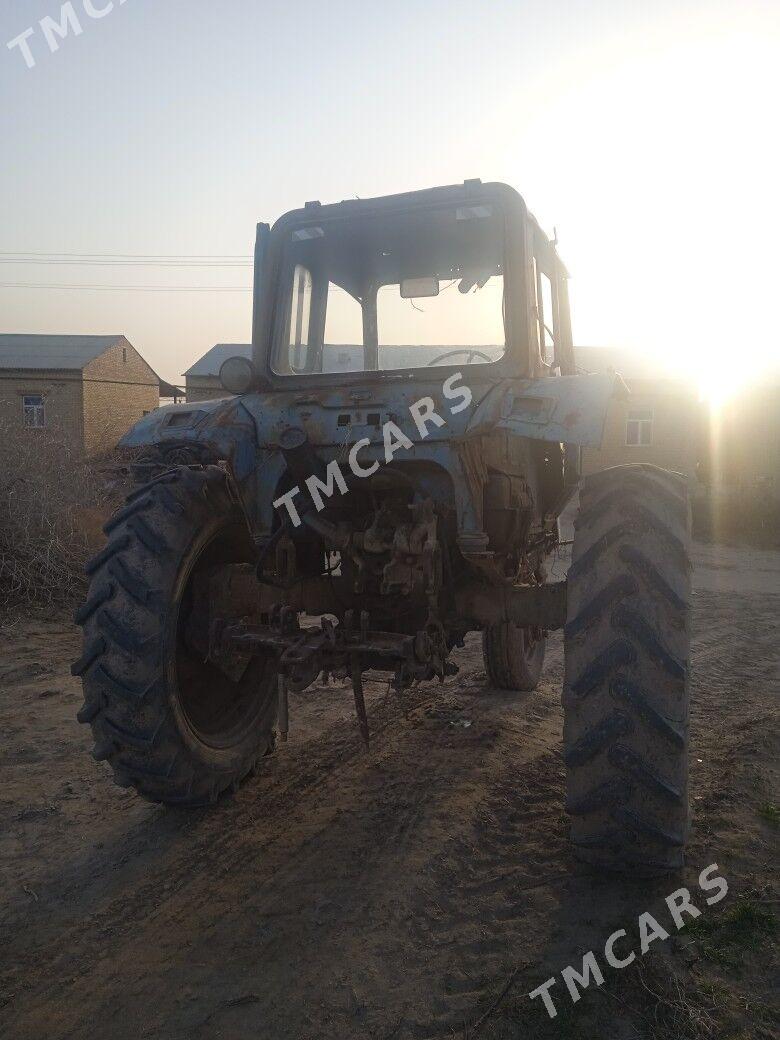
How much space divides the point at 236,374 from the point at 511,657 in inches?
107

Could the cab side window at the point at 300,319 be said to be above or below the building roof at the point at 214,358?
below

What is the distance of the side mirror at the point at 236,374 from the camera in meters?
3.66

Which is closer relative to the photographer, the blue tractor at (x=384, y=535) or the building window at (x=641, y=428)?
the blue tractor at (x=384, y=535)

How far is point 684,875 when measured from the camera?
9.52 ft

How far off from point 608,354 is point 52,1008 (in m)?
27.4

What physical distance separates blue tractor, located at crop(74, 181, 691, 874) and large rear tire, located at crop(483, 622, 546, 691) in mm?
1037

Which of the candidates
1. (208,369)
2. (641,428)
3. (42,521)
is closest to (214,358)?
(208,369)

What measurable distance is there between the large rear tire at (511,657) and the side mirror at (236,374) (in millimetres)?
2280

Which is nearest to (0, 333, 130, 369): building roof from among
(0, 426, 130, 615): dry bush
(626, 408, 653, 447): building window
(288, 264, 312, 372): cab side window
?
(626, 408, 653, 447): building window

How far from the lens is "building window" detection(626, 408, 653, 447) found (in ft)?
72.4

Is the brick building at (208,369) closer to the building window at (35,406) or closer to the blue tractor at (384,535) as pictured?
the building window at (35,406)

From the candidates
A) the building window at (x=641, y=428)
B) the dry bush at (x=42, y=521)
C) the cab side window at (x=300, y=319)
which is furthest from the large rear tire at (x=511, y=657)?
the building window at (x=641, y=428)

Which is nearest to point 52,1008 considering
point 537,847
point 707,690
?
point 537,847

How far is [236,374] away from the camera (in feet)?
12.0
